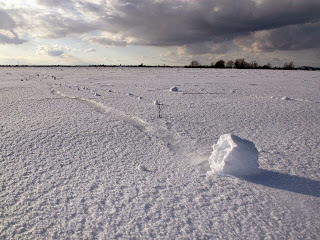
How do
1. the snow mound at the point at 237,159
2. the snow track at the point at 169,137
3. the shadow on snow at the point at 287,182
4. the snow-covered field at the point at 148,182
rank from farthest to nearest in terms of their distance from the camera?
the snow track at the point at 169,137
the snow mound at the point at 237,159
the shadow on snow at the point at 287,182
the snow-covered field at the point at 148,182

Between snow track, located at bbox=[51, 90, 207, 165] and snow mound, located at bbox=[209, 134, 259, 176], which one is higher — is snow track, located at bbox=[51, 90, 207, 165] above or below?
below

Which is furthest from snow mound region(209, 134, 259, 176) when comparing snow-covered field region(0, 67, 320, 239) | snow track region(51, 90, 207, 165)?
snow track region(51, 90, 207, 165)

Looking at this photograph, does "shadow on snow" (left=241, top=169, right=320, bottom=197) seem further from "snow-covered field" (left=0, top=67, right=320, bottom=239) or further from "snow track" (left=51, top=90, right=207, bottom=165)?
"snow track" (left=51, top=90, right=207, bottom=165)

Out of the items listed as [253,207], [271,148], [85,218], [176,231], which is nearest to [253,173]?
[253,207]

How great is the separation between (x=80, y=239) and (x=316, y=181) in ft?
5.55

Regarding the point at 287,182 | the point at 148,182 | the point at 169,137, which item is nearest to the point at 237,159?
the point at 287,182

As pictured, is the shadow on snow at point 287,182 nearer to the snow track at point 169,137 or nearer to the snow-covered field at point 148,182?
the snow-covered field at point 148,182

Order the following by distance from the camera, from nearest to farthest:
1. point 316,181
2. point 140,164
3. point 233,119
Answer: point 316,181 → point 140,164 → point 233,119

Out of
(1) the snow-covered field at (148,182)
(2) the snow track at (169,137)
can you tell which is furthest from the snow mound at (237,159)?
(2) the snow track at (169,137)

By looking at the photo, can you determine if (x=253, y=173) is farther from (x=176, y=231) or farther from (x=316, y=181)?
(x=176, y=231)

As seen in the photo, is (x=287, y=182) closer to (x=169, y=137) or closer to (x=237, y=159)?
(x=237, y=159)

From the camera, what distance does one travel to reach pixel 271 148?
220cm

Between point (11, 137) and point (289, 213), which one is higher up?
point (11, 137)

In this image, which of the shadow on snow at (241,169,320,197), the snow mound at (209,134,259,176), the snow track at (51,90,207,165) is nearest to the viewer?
the shadow on snow at (241,169,320,197)
